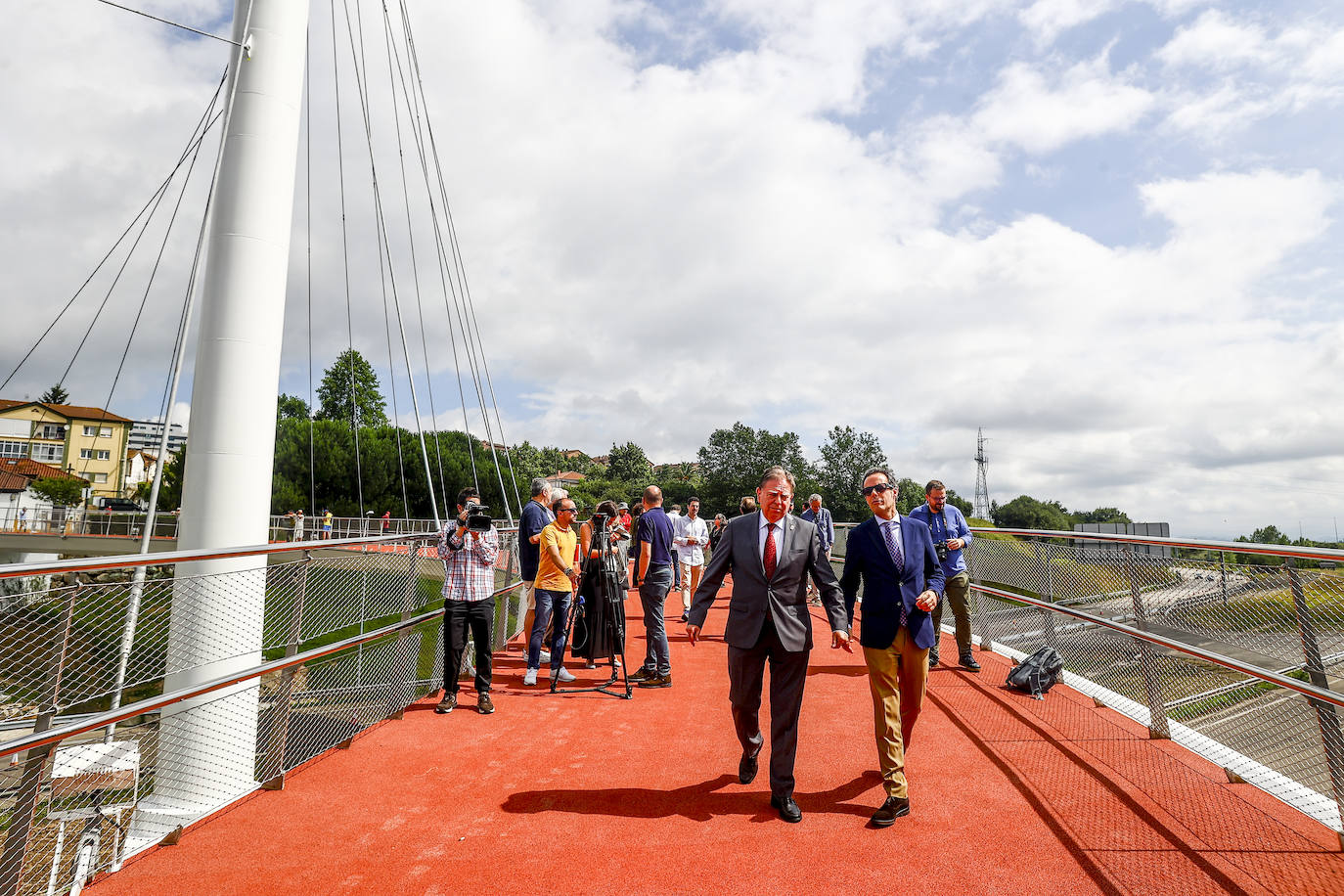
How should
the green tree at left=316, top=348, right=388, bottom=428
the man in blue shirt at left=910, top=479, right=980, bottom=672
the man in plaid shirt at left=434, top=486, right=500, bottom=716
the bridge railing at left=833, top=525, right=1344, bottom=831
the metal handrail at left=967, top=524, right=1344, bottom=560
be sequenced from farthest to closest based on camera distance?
1. the green tree at left=316, top=348, right=388, bottom=428
2. the man in blue shirt at left=910, top=479, right=980, bottom=672
3. the man in plaid shirt at left=434, top=486, right=500, bottom=716
4. the bridge railing at left=833, top=525, right=1344, bottom=831
5. the metal handrail at left=967, top=524, right=1344, bottom=560

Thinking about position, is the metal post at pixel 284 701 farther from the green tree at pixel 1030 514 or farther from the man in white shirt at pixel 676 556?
the green tree at pixel 1030 514

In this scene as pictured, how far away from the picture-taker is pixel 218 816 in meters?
3.76

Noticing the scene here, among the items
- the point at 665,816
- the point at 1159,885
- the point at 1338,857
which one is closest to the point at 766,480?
the point at 665,816

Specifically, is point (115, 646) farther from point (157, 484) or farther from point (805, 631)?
point (805, 631)

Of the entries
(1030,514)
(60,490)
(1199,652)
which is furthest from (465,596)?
A: (1030,514)

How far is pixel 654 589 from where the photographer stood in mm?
6801

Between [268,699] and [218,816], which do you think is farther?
[268,699]

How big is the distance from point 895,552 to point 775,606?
0.78 meters

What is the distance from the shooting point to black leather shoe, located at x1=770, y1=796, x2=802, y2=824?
368 centimetres

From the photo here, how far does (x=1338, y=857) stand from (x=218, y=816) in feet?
17.5

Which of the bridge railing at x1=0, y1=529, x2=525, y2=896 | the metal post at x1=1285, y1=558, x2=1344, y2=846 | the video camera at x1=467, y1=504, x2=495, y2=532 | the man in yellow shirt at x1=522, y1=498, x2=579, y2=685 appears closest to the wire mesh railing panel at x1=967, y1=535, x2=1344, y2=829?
the metal post at x1=1285, y1=558, x2=1344, y2=846

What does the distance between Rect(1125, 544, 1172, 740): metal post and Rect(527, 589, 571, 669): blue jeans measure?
451 cm

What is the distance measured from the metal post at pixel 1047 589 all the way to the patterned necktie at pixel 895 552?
3087 millimetres

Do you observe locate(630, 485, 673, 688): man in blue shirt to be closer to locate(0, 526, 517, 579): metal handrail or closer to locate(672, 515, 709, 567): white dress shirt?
locate(0, 526, 517, 579): metal handrail
